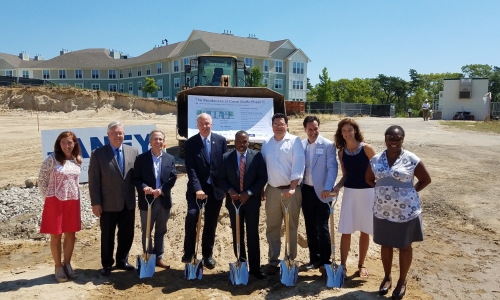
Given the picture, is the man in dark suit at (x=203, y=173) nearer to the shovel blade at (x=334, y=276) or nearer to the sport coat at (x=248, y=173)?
the sport coat at (x=248, y=173)

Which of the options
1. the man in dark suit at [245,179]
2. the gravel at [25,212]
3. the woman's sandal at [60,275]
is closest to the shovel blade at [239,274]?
the man in dark suit at [245,179]

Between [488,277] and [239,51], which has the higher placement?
[239,51]

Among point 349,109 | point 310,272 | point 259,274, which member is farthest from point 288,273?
point 349,109

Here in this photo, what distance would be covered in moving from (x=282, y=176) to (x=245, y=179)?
1.41 feet

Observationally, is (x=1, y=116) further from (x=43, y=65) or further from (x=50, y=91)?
(x=43, y=65)

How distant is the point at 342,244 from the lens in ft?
16.3

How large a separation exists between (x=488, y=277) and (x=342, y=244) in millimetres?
1998

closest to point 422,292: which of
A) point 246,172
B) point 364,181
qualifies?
point 364,181

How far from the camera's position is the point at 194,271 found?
5.16 meters

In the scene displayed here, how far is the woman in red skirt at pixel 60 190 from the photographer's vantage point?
482 cm

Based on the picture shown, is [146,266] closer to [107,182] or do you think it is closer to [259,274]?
Result: [107,182]

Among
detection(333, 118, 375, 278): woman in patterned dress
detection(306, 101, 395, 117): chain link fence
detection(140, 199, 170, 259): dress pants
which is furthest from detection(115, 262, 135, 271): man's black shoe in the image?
detection(306, 101, 395, 117): chain link fence

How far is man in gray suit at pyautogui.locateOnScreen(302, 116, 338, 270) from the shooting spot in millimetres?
4918

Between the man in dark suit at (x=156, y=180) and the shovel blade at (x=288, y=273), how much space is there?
1607mm
